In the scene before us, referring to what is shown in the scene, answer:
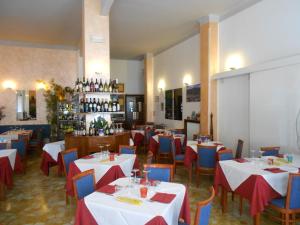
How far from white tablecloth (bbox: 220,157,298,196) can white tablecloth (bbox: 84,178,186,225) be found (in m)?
1.13

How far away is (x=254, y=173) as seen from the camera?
3.11m

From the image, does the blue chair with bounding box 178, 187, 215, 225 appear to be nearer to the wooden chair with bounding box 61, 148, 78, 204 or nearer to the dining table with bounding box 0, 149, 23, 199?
the wooden chair with bounding box 61, 148, 78, 204

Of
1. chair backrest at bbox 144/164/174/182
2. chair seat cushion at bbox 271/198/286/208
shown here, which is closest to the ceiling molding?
chair backrest at bbox 144/164/174/182

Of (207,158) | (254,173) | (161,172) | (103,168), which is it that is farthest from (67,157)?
(254,173)

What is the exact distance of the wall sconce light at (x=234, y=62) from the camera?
6.14 m

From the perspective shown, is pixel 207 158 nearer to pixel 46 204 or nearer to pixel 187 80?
pixel 46 204

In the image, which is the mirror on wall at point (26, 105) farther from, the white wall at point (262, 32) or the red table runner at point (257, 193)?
the red table runner at point (257, 193)

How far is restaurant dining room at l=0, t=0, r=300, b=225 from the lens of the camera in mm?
2957

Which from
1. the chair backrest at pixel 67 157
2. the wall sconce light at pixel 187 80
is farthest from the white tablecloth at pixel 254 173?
the wall sconce light at pixel 187 80

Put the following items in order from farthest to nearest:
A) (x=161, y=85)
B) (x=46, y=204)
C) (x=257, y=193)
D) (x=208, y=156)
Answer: (x=161, y=85)
(x=208, y=156)
(x=46, y=204)
(x=257, y=193)

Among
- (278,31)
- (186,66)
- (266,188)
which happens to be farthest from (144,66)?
(266,188)

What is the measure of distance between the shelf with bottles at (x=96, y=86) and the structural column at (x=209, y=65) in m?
2.74

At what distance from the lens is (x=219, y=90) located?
6.88m

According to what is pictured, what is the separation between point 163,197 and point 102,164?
4.83ft
